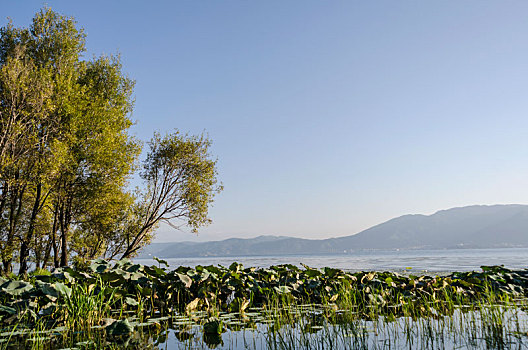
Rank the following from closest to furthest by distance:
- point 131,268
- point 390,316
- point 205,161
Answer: point 390,316 → point 131,268 → point 205,161

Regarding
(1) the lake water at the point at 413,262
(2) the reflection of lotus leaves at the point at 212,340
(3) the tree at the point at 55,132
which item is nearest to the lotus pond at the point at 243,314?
(2) the reflection of lotus leaves at the point at 212,340

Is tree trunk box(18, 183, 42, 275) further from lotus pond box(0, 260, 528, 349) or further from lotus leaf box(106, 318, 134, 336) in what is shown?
lotus leaf box(106, 318, 134, 336)

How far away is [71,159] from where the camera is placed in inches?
727

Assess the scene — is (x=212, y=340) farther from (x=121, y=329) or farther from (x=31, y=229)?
(x=31, y=229)

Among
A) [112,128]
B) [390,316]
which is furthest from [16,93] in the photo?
[390,316]

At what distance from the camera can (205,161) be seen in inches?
987

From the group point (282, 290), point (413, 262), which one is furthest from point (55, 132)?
point (413, 262)

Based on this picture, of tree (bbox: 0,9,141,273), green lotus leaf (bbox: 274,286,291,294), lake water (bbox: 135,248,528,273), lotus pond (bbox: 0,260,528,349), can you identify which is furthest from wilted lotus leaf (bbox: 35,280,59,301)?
tree (bbox: 0,9,141,273)

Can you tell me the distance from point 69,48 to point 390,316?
77.9 feet

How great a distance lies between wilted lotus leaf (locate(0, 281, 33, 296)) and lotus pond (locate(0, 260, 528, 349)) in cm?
2

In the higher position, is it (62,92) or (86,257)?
(62,92)

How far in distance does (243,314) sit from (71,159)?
581 inches

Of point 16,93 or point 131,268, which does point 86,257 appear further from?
point 131,268

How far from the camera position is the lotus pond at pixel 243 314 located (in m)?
5.54
